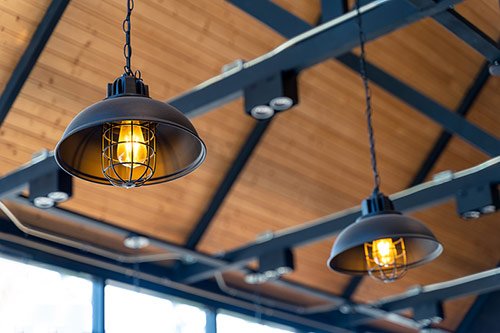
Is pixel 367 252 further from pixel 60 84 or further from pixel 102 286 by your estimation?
pixel 102 286

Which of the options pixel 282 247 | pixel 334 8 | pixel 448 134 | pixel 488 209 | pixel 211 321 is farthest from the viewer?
pixel 211 321

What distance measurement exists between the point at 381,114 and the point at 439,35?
2.68 feet

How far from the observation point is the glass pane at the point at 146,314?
7742mm

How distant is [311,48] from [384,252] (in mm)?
1693

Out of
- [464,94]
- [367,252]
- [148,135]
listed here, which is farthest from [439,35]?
[148,135]

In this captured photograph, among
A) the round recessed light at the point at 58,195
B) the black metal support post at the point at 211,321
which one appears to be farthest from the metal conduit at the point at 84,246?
the round recessed light at the point at 58,195

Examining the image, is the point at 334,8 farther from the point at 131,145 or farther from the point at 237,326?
the point at 237,326

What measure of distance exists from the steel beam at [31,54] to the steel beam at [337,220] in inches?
98.3

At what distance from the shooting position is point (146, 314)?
8.01 meters

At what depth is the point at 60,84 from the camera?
646 cm

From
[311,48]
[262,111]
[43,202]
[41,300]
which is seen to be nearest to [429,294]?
[41,300]

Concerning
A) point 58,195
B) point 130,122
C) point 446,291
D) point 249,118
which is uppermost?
point 249,118

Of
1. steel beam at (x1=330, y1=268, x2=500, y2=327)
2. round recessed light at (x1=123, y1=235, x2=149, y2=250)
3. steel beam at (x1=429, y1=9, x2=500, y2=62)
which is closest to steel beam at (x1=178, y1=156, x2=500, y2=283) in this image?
round recessed light at (x1=123, y1=235, x2=149, y2=250)

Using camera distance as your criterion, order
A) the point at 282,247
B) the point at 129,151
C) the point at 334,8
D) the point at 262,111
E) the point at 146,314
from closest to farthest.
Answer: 1. the point at 129,151
2. the point at 334,8
3. the point at 262,111
4. the point at 282,247
5. the point at 146,314
